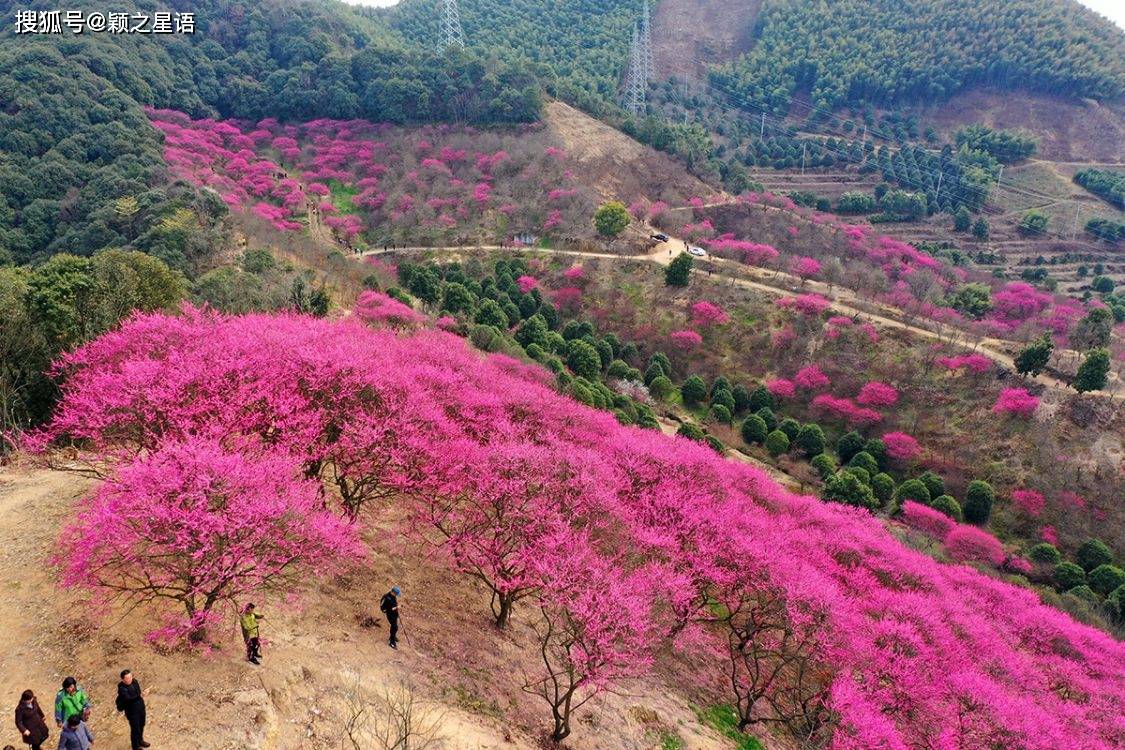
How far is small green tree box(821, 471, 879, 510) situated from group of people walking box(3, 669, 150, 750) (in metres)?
28.5

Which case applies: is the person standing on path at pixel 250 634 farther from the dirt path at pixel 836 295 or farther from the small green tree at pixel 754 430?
the dirt path at pixel 836 295

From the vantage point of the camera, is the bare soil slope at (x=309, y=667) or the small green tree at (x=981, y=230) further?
the small green tree at (x=981, y=230)

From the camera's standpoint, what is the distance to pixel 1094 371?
32750 mm

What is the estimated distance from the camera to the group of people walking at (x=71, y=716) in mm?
7949

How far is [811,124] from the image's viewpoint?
91.5m

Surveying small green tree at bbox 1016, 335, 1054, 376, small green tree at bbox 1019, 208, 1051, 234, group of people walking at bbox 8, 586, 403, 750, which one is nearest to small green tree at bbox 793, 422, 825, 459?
small green tree at bbox 1016, 335, 1054, 376

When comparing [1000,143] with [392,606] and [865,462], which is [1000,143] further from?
[392,606]

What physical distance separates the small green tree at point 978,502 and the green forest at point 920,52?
7745cm

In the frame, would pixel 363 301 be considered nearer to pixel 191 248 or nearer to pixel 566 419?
pixel 191 248

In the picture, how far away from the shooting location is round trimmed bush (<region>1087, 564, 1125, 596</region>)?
2692cm

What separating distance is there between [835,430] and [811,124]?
232 feet

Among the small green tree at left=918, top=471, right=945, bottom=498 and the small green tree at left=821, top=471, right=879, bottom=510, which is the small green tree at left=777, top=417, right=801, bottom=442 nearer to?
the small green tree at left=821, top=471, right=879, bottom=510

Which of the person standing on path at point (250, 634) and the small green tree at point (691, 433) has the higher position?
the person standing on path at point (250, 634)

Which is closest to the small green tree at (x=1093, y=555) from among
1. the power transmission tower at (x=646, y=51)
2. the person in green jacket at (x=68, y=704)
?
the person in green jacket at (x=68, y=704)
